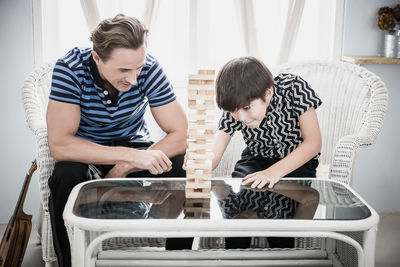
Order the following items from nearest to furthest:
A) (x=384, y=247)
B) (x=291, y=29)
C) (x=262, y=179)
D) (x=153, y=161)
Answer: (x=262, y=179)
(x=153, y=161)
(x=384, y=247)
(x=291, y=29)

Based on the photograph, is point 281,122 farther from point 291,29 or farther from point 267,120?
point 291,29

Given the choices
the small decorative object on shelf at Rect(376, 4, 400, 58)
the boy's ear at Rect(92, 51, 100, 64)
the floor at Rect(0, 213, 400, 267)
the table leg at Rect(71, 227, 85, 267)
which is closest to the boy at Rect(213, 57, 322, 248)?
the boy's ear at Rect(92, 51, 100, 64)

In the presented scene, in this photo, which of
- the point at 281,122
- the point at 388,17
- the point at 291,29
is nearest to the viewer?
the point at 281,122

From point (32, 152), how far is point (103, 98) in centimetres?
108

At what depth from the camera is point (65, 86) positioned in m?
1.94

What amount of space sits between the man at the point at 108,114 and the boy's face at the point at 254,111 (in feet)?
0.98

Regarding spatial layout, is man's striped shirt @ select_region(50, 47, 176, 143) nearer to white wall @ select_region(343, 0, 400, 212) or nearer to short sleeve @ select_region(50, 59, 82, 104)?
short sleeve @ select_region(50, 59, 82, 104)

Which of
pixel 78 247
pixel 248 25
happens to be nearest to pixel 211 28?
pixel 248 25

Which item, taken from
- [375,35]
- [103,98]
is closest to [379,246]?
[375,35]

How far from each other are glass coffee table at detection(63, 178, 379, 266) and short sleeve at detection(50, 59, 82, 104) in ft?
1.31

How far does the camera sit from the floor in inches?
94.1

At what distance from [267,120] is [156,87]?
46 cm

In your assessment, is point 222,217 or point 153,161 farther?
point 153,161

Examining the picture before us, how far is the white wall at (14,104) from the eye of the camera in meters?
2.73
